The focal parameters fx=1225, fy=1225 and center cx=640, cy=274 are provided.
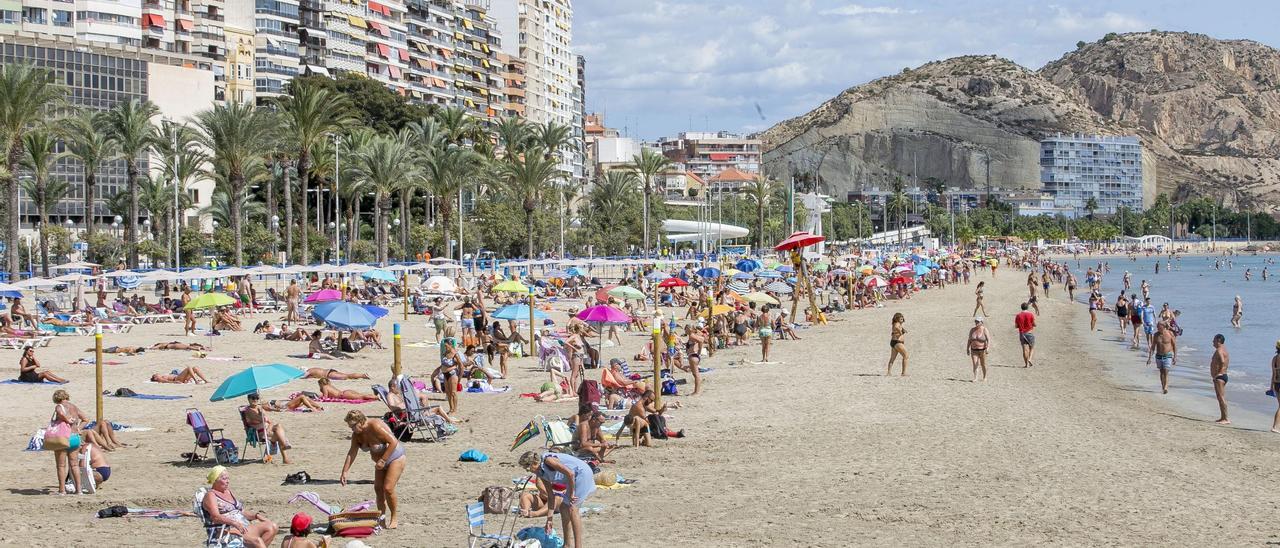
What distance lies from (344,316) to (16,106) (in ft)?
64.5

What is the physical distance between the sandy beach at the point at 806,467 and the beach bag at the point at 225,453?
0.15 meters

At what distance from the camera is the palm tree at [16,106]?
3369 centimetres

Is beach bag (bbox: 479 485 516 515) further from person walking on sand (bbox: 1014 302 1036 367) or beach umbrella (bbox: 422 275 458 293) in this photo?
beach umbrella (bbox: 422 275 458 293)

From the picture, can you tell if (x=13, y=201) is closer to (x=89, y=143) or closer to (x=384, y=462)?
(x=89, y=143)

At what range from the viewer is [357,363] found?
2095cm

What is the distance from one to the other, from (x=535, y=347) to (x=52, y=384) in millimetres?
8917

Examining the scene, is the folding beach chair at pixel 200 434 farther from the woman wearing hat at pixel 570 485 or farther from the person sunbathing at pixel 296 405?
the woman wearing hat at pixel 570 485

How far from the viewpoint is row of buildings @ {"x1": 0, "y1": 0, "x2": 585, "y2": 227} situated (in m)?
61.2

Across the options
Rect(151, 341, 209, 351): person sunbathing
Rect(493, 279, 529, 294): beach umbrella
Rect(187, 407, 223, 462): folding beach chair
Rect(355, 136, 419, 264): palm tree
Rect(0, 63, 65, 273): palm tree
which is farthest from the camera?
Rect(355, 136, 419, 264): palm tree

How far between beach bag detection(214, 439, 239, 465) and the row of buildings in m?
36.5

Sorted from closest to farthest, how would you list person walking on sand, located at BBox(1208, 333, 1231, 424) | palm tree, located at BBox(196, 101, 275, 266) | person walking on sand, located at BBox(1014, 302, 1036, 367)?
person walking on sand, located at BBox(1208, 333, 1231, 424)
person walking on sand, located at BBox(1014, 302, 1036, 367)
palm tree, located at BBox(196, 101, 275, 266)

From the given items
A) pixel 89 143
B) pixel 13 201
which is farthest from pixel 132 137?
pixel 13 201

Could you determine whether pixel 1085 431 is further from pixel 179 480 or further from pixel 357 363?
pixel 357 363

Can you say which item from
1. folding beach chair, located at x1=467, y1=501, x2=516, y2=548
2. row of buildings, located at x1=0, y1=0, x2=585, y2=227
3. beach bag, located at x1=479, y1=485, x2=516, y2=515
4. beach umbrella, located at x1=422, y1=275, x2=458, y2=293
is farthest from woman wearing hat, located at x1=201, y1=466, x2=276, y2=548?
row of buildings, located at x1=0, y1=0, x2=585, y2=227
